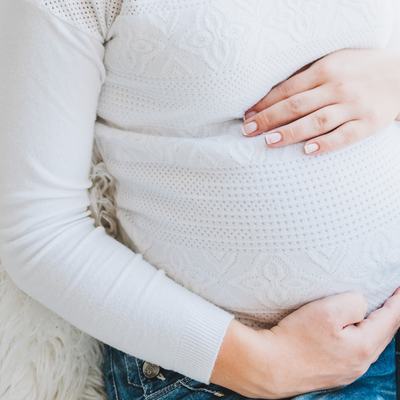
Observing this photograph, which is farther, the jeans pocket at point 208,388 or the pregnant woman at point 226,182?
the jeans pocket at point 208,388

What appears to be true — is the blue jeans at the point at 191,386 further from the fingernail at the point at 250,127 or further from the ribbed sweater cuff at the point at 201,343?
the fingernail at the point at 250,127

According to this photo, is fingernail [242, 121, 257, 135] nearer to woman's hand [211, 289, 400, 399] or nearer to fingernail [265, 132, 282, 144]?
fingernail [265, 132, 282, 144]

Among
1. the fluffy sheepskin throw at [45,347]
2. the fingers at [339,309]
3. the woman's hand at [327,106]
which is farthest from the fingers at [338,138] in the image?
the fluffy sheepskin throw at [45,347]

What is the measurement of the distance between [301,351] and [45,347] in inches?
13.7

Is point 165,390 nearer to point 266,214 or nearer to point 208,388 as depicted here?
point 208,388

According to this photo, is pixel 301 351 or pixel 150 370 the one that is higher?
pixel 301 351

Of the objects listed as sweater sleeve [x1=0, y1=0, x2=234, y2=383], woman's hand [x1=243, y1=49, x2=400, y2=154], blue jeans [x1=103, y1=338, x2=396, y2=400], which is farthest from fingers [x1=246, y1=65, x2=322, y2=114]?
blue jeans [x1=103, y1=338, x2=396, y2=400]

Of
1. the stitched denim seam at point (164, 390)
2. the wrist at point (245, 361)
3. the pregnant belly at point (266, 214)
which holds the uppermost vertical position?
the pregnant belly at point (266, 214)

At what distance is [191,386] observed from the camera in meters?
0.87

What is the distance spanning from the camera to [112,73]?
78 cm

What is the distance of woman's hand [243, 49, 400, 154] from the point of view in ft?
2.55

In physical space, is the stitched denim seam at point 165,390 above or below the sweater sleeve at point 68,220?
below

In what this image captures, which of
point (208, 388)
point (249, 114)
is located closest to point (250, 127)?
point (249, 114)

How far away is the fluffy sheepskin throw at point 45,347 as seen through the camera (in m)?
0.85
